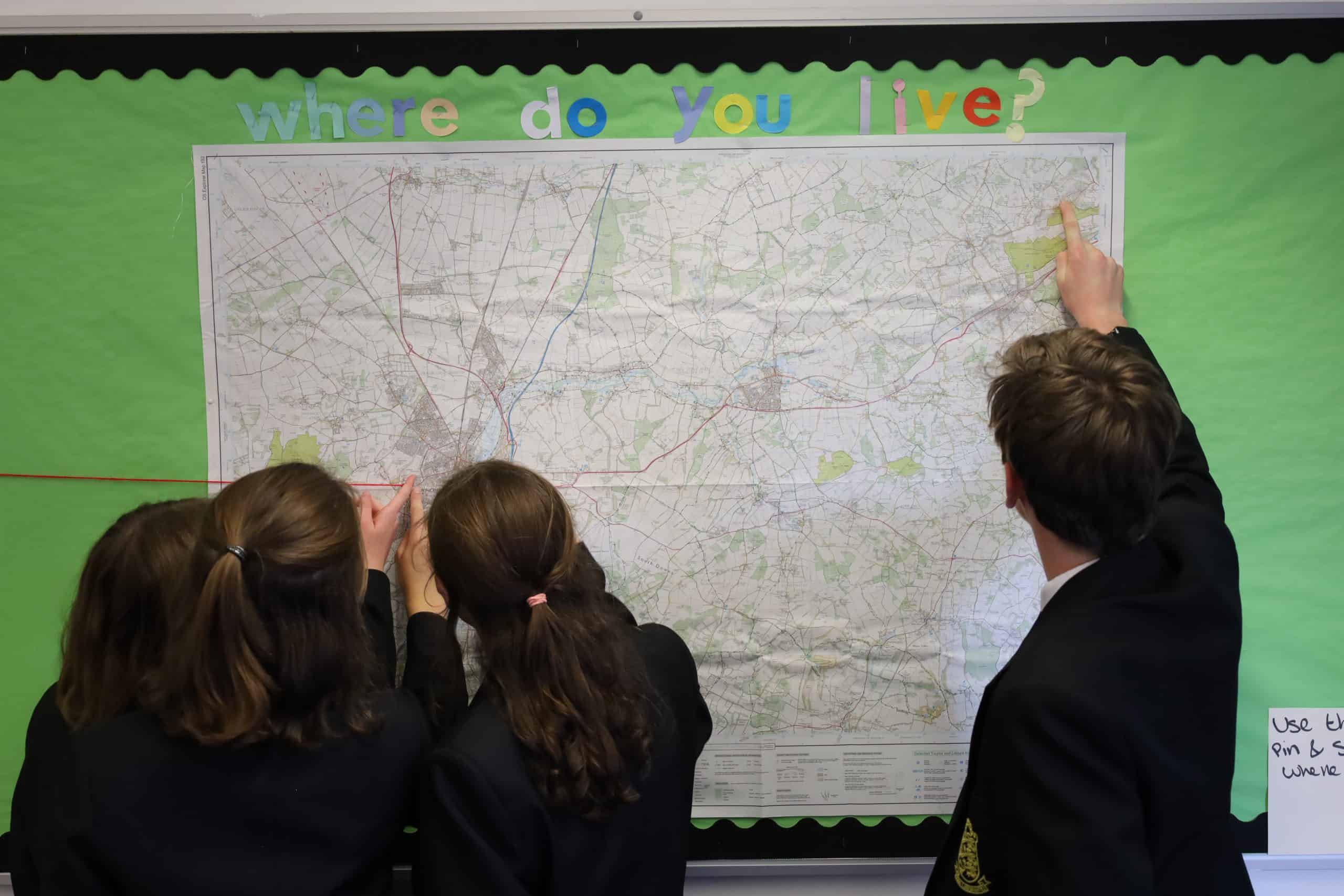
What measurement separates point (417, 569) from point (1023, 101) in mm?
1292

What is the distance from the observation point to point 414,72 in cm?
137

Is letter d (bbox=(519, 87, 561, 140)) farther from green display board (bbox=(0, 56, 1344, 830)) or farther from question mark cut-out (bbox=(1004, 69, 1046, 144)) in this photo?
question mark cut-out (bbox=(1004, 69, 1046, 144))

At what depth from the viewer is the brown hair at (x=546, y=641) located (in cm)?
95

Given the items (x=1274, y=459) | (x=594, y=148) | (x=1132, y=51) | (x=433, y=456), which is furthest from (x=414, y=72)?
(x=1274, y=459)

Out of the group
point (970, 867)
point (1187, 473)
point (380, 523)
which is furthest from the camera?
point (380, 523)

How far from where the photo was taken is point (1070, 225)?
54.3 inches

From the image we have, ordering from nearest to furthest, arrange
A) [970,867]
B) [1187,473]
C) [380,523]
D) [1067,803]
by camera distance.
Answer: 1. [1067,803]
2. [970,867]
3. [1187,473]
4. [380,523]

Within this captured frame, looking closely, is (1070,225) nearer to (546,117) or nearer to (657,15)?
(657,15)

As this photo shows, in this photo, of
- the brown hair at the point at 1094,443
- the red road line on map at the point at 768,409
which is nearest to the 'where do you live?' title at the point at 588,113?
the red road line on map at the point at 768,409

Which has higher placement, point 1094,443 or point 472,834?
point 1094,443

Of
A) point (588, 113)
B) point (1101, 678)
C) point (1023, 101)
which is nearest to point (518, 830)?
point (1101, 678)

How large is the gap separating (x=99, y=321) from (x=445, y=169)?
648 mm

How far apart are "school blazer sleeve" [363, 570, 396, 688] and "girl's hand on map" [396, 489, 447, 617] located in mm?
37

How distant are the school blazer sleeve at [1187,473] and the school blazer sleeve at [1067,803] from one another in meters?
0.46
